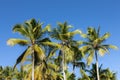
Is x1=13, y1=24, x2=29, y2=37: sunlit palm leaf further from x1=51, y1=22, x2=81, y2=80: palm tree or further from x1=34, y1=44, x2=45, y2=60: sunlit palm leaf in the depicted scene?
x1=51, y1=22, x2=81, y2=80: palm tree

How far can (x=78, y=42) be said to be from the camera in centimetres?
4862

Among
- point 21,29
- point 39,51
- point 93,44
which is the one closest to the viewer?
point 39,51

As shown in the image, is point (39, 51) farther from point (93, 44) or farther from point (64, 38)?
point (93, 44)

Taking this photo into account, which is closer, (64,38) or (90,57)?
(64,38)

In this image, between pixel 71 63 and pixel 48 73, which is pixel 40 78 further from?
pixel 71 63

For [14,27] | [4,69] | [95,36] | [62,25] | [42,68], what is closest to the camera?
[14,27]

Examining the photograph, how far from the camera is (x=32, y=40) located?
38250 millimetres

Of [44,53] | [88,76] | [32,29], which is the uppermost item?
[32,29]

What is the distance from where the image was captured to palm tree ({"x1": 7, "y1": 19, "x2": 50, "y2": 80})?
123ft

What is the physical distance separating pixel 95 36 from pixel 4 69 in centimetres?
3529

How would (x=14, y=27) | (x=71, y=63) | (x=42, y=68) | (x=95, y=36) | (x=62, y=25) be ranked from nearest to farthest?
(x=14, y=27)
(x=42, y=68)
(x=62, y=25)
(x=95, y=36)
(x=71, y=63)

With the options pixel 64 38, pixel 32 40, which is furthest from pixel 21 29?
pixel 64 38

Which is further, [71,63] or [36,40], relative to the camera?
[71,63]

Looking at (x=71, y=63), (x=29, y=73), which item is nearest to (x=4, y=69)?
(x=71, y=63)
